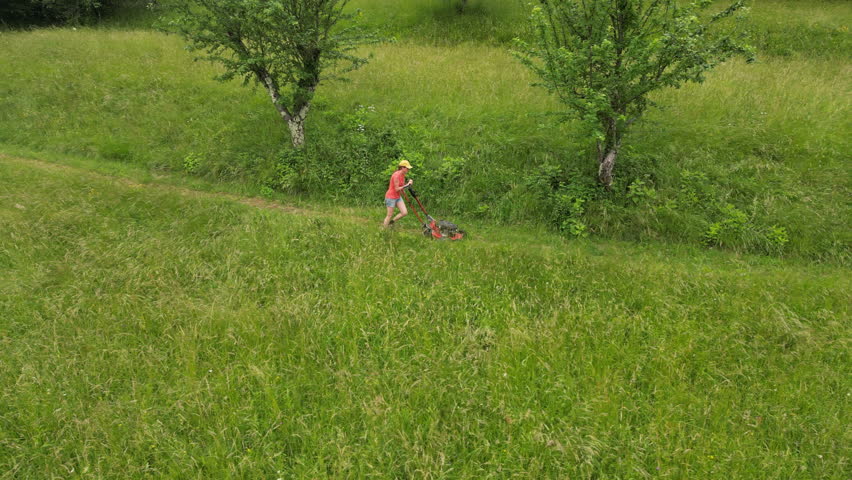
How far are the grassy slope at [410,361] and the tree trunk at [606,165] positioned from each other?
211cm

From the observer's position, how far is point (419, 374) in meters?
5.39

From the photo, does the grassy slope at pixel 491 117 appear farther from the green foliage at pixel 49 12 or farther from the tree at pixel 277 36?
the green foliage at pixel 49 12

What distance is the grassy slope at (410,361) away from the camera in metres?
4.49

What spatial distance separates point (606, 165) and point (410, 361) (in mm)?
6911

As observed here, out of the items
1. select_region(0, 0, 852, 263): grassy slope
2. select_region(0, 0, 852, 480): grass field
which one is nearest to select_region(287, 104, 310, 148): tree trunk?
select_region(0, 0, 852, 480): grass field

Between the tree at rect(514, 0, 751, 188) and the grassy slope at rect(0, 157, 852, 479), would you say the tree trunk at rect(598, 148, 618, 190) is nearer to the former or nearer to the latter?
the tree at rect(514, 0, 751, 188)

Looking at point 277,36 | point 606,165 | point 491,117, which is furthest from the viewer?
point 491,117

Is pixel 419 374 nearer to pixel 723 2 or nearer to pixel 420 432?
pixel 420 432

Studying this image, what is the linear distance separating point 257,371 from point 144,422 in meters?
1.26

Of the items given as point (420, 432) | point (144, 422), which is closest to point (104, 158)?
point (144, 422)

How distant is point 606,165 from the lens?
32.1 feet

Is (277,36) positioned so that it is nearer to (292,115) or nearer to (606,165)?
(292,115)

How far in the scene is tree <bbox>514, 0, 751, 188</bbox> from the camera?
7.74m

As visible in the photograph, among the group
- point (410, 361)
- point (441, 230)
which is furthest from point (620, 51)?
point (410, 361)
